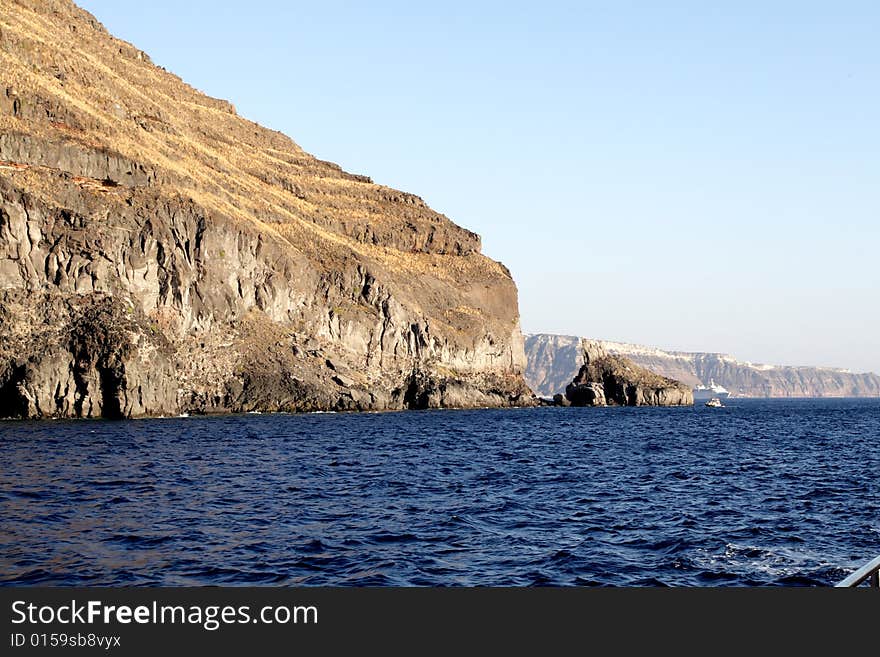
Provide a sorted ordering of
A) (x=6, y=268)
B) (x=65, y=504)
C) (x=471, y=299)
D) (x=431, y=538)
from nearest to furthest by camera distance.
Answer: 1. (x=431, y=538)
2. (x=65, y=504)
3. (x=6, y=268)
4. (x=471, y=299)

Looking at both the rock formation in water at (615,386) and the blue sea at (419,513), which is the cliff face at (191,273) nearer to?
the rock formation in water at (615,386)

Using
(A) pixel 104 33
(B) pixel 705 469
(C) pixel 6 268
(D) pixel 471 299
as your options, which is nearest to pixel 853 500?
(B) pixel 705 469

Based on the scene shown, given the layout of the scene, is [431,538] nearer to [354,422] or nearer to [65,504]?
[65,504]

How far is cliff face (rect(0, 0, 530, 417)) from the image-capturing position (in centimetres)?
8456

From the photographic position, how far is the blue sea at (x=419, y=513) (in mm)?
22422

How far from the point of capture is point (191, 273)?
102 meters

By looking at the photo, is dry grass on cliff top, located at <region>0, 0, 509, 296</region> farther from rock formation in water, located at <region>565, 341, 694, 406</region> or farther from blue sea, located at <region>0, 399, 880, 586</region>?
blue sea, located at <region>0, 399, 880, 586</region>

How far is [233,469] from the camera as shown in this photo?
142 feet

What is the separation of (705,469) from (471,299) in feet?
357

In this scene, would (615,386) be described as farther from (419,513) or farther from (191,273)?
(419,513)

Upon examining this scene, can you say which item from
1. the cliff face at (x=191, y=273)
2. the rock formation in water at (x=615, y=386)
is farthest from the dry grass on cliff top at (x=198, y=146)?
the rock formation in water at (x=615, y=386)

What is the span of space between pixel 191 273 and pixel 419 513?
253 feet

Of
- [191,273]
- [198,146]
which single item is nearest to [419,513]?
[191,273]

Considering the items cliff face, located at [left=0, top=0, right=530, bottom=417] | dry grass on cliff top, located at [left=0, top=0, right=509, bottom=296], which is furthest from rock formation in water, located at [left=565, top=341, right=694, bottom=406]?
dry grass on cliff top, located at [left=0, top=0, right=509, bottom=296]
